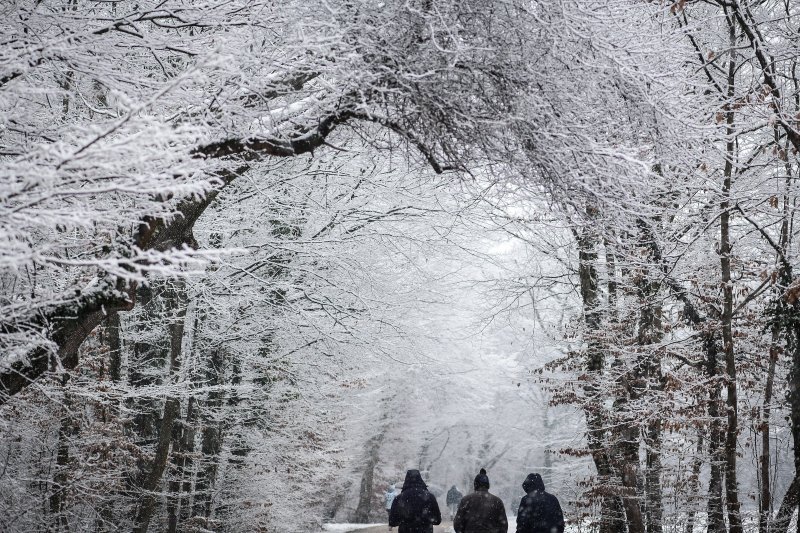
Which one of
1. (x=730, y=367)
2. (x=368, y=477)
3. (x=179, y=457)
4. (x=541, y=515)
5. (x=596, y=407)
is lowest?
(x=368, y=477)

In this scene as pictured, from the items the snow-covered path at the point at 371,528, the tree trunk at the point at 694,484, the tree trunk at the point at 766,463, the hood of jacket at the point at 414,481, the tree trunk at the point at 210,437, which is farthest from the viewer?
the snow-covered path at the point at 371,528

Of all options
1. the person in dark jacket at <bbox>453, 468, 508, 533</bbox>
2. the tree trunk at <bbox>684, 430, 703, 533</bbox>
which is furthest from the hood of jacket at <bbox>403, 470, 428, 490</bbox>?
the tree trunk at <bbox>684, 430, 703, 533</bbox>

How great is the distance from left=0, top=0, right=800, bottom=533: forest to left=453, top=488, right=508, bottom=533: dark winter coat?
2.61 metres

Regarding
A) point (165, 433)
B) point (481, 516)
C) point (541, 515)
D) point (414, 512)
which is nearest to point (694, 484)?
point (541, 515)

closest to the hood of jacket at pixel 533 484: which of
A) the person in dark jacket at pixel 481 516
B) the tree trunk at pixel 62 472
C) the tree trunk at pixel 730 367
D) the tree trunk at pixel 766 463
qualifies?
the person in dark jacket at pixel 481 516

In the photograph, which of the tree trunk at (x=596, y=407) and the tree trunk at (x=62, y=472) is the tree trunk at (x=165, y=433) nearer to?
the tree trunk at (x=62, y=472)

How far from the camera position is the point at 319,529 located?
19.6 m

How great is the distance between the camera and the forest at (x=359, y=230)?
3998mm

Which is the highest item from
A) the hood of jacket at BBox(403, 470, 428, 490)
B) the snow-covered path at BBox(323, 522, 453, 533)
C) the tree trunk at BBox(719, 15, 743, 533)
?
the tree trunk at BBox(719, 15, 743, 533)

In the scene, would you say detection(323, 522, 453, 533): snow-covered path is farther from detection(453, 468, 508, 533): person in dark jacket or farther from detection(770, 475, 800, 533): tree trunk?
detection(770, 475, 800, 533): tree trunk

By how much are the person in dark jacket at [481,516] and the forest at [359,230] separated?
8.55 feet

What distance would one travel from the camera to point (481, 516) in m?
7.30

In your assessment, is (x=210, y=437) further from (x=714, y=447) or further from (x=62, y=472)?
(x=714, y=447)

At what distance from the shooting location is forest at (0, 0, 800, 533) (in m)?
4.00
